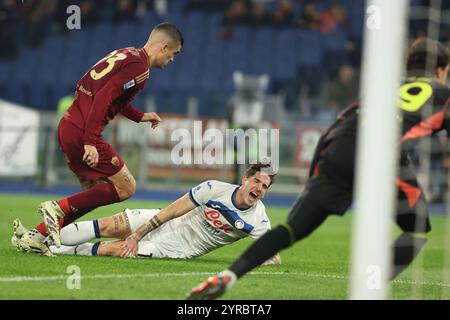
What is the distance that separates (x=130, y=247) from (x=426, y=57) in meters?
2.75

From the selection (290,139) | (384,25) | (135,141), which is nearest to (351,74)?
(290,139)

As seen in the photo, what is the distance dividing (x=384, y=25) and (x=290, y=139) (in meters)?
13.3

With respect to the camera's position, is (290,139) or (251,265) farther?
(290,139)

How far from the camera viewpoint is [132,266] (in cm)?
666

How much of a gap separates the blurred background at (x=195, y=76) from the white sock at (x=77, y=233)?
8.82 metres

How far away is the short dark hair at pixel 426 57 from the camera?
547 centimetres

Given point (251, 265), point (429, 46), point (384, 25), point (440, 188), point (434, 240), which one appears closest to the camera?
point (384, 25)

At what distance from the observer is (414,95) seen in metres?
5.43

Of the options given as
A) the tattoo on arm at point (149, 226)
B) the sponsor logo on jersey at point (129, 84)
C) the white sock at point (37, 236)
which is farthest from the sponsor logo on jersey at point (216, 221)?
the white sock at point (37, 236)

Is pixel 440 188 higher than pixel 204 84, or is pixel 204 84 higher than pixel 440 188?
pixel 204 84

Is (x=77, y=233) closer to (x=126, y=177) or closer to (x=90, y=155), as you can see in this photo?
(x=126, y=177)

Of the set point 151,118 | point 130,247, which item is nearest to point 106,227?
point 130,247

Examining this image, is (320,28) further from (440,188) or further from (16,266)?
(16,266)

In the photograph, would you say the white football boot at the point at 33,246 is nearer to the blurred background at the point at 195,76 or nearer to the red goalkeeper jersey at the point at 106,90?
the red goalkeeper jersey at the point at 106,90
